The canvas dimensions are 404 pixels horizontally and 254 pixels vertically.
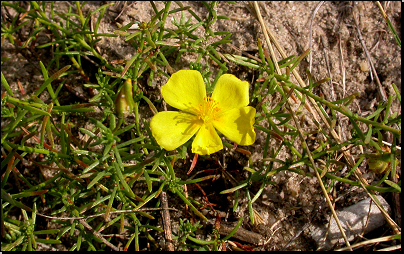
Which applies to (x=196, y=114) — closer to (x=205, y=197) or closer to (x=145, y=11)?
(x=205, y=197)

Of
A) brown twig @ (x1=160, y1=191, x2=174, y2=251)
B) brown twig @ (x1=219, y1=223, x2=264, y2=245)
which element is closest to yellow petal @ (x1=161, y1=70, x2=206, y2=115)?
brown twig @ (x1=160, y1=191, x2=174, y2=251)

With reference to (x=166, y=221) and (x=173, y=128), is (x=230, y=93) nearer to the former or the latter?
(x=173, y=128)

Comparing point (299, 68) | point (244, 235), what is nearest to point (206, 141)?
point (244, 235)

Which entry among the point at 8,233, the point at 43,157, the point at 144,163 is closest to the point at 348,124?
the point at 144,163

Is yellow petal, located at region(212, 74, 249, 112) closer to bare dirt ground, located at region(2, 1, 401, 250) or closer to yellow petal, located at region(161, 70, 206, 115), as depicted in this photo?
yellow petal, located at region(161, 70, 206, 115)

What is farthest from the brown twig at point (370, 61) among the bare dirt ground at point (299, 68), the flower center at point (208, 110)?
the flower center at point (208, 110)
